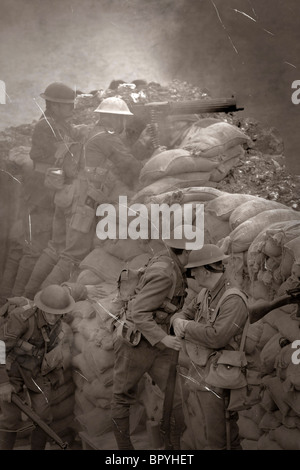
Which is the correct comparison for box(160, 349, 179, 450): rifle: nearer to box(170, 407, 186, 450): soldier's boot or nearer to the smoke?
box(170, 407, 186, 450): soldier's boot

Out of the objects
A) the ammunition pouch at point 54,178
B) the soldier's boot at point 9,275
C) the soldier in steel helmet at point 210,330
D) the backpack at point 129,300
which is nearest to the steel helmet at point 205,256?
the soldier in steel helmet at point 210,330

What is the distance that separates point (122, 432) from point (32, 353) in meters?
0.64

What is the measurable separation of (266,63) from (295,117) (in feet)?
2.03

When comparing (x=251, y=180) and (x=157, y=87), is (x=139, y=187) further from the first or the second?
(x=157, y=87)

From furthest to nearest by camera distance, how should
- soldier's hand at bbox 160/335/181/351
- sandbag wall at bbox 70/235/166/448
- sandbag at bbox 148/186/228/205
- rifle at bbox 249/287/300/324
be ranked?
sandbag at bbox 148/186/228/205 → sandbag wall at bbox 70/235/166/448 → rifle at bbox 249/287/300/324 → soldier's hand at bbox 160/335/181/351

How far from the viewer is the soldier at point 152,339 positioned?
13.6ft

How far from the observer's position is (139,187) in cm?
575

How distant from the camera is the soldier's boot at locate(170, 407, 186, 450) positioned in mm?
4375

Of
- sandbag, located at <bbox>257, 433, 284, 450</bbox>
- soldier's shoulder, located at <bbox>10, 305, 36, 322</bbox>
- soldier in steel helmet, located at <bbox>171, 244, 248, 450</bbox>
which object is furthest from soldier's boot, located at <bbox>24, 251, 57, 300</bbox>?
sandbag, located at <bbox>257, 433, 284, 450</bbox>

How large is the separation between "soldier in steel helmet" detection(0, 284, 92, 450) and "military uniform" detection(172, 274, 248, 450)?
0.80 metres

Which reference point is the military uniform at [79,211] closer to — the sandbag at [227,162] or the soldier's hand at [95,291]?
the soldier's hand at [95,291]

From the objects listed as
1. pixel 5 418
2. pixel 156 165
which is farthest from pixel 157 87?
pixel 5 418

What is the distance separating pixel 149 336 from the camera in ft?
13.8

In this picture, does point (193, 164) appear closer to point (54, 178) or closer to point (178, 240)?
point (54, 178)
